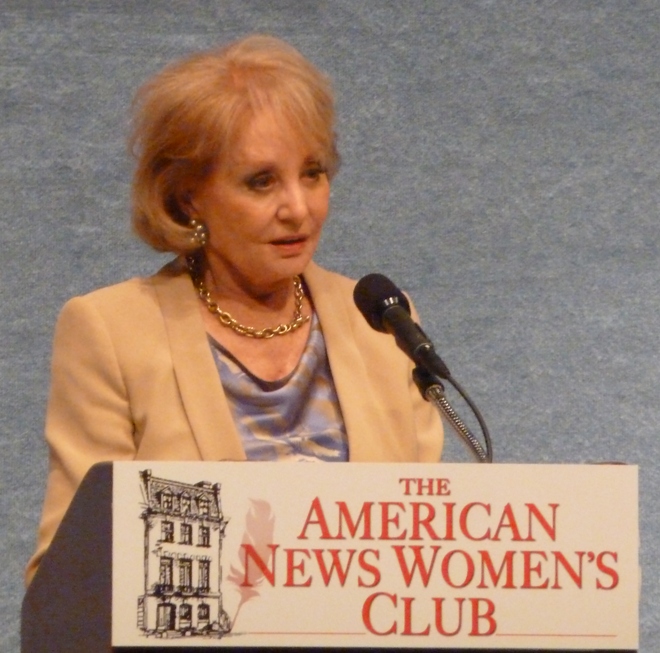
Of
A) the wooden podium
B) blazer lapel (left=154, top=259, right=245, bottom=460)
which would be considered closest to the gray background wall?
blazer lapel (left=154, top=259, right=245, bottom=460)

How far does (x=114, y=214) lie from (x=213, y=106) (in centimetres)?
101

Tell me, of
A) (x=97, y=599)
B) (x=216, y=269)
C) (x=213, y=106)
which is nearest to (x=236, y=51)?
(x=213, y=106)

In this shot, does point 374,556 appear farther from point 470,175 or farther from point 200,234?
point 470,175

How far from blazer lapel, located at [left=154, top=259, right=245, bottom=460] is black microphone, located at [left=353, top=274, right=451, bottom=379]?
0.25 meters

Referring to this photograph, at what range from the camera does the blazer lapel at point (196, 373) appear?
166 cm

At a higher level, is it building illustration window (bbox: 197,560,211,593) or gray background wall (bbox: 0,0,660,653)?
gray background wall (bbox: 0,0,660,653)

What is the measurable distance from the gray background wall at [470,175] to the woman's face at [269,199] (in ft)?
3.23

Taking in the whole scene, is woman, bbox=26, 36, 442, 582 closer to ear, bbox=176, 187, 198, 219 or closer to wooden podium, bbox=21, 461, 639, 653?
ear, bbox=176, 187, 198, 219

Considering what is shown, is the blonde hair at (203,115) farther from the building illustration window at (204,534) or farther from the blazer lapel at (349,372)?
the building illustration window at (204,534)

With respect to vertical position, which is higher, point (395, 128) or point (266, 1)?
point (266, 1)

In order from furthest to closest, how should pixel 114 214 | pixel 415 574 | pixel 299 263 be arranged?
1. pixel 114 214
2. pixel 299 263
3. pixel 415 574

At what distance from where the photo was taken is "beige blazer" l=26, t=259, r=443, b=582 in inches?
65.4

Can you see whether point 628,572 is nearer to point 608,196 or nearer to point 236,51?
point 236,51

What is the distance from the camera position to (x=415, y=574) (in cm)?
116
